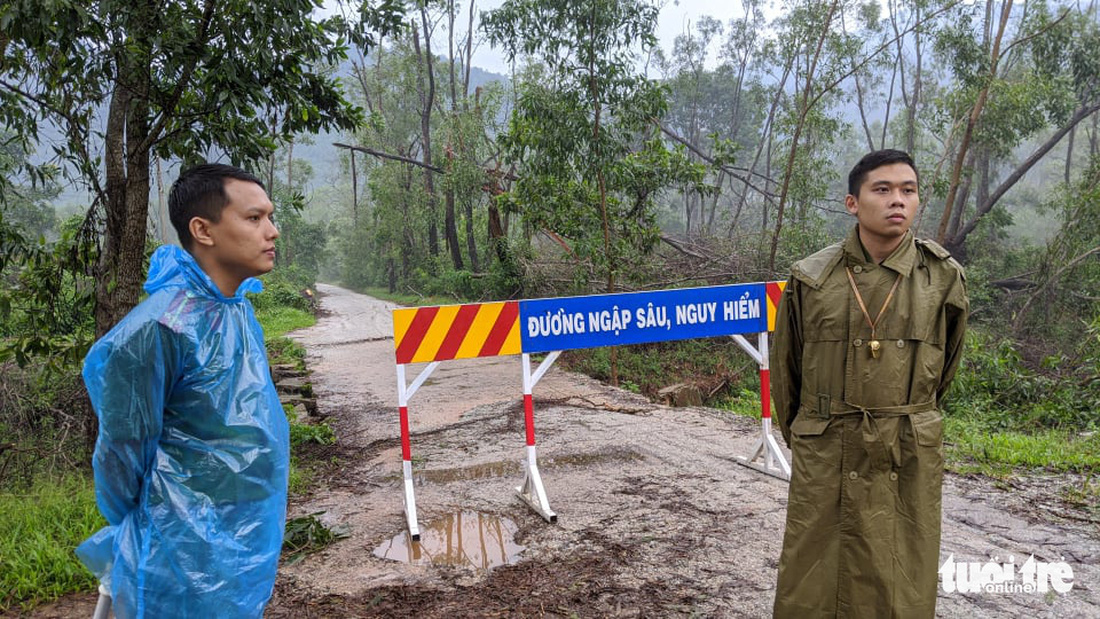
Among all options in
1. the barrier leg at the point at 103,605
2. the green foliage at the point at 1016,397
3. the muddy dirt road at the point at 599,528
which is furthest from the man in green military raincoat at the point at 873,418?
the green foliage at the point at 1016,397

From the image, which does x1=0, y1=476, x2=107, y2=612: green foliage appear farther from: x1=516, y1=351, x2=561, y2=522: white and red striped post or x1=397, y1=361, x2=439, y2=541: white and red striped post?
x1=516, y1=351, x2=561, y2=522: white and red striped post

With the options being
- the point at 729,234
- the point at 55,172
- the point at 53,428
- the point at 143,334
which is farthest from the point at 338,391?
the point at 729,234

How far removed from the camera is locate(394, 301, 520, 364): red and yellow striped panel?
14.2ft

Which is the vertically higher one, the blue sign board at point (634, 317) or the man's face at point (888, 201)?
the man's face at point (888, 201)

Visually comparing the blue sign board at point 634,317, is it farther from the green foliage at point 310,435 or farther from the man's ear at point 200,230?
the green foliage at point 310,435

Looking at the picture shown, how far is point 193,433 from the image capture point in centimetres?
187

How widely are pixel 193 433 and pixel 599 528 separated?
2.91 meters

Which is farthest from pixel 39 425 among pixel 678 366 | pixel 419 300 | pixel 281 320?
pixel 419 300

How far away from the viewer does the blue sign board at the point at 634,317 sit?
14.9 ft

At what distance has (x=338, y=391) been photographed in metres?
9.83

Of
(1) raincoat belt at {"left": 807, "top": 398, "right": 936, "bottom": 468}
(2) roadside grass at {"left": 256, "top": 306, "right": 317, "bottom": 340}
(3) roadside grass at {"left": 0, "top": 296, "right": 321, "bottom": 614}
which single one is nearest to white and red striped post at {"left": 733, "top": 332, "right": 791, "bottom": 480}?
(1) raincoat belt at {"left": 807, "top": 398, "right": 936, "bottom": 468}

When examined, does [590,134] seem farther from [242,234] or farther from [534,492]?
[242,234]

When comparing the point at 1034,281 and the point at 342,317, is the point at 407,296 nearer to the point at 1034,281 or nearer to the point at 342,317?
the point at 342,317

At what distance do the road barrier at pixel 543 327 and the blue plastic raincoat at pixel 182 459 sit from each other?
2.32 m
